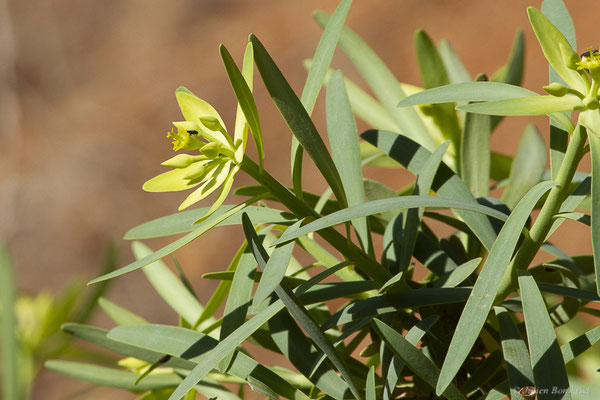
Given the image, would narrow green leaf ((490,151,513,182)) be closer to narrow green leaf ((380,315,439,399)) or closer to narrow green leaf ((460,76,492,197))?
narrow green leaf ((460,76,492,197))

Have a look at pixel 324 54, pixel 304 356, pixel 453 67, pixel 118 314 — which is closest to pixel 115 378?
pixel 118 314

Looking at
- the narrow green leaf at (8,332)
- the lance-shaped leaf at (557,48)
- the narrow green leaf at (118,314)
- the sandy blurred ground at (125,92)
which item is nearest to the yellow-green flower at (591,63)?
the lance-shaped leaf at (557,48)

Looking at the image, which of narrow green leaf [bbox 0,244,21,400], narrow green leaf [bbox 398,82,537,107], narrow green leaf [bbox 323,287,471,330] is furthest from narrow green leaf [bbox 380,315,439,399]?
narrow green leaf [bbox 0,244,21,400]

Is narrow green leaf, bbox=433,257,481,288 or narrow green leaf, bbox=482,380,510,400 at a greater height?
narrow green leaf, bbox=433,257,481,288

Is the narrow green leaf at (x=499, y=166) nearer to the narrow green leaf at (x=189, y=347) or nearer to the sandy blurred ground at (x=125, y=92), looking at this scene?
the narrow green leaf at (x=189, y=347)

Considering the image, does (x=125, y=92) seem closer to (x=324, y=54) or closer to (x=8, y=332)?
(x=8, y=332)
